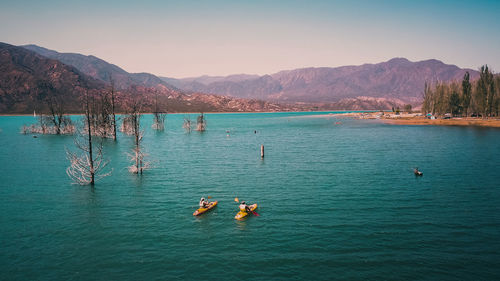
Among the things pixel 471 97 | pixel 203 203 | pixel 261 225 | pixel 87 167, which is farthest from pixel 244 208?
pixel 471 97

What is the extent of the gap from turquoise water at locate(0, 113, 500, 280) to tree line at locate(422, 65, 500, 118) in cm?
11559

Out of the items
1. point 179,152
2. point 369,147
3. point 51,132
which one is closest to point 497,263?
point 369,147

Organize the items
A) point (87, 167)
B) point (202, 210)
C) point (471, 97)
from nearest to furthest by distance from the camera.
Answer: point (202, 210) → point (87, 167) → point (471, 97)

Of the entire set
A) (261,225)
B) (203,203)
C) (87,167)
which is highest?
(87,167)

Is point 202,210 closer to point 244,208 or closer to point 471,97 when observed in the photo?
point 244,208

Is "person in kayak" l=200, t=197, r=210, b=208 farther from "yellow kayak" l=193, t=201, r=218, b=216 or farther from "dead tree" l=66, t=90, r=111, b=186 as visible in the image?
"dead tree" l=66, t=90, r=111, b=186

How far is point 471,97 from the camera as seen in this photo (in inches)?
5999

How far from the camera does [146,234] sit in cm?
2608

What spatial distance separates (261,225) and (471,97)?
170 meters

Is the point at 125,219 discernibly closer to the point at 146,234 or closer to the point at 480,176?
the point at 146,234

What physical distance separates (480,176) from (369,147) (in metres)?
32.1

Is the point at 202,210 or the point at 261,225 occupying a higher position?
the point at 202,210

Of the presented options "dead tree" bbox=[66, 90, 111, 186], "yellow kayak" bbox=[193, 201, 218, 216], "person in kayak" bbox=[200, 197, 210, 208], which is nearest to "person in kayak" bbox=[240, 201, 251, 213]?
"yellow kayak" bbox=[193, 201, 218, 216]

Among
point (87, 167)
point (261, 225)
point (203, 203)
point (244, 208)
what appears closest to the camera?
point (261, 225)
